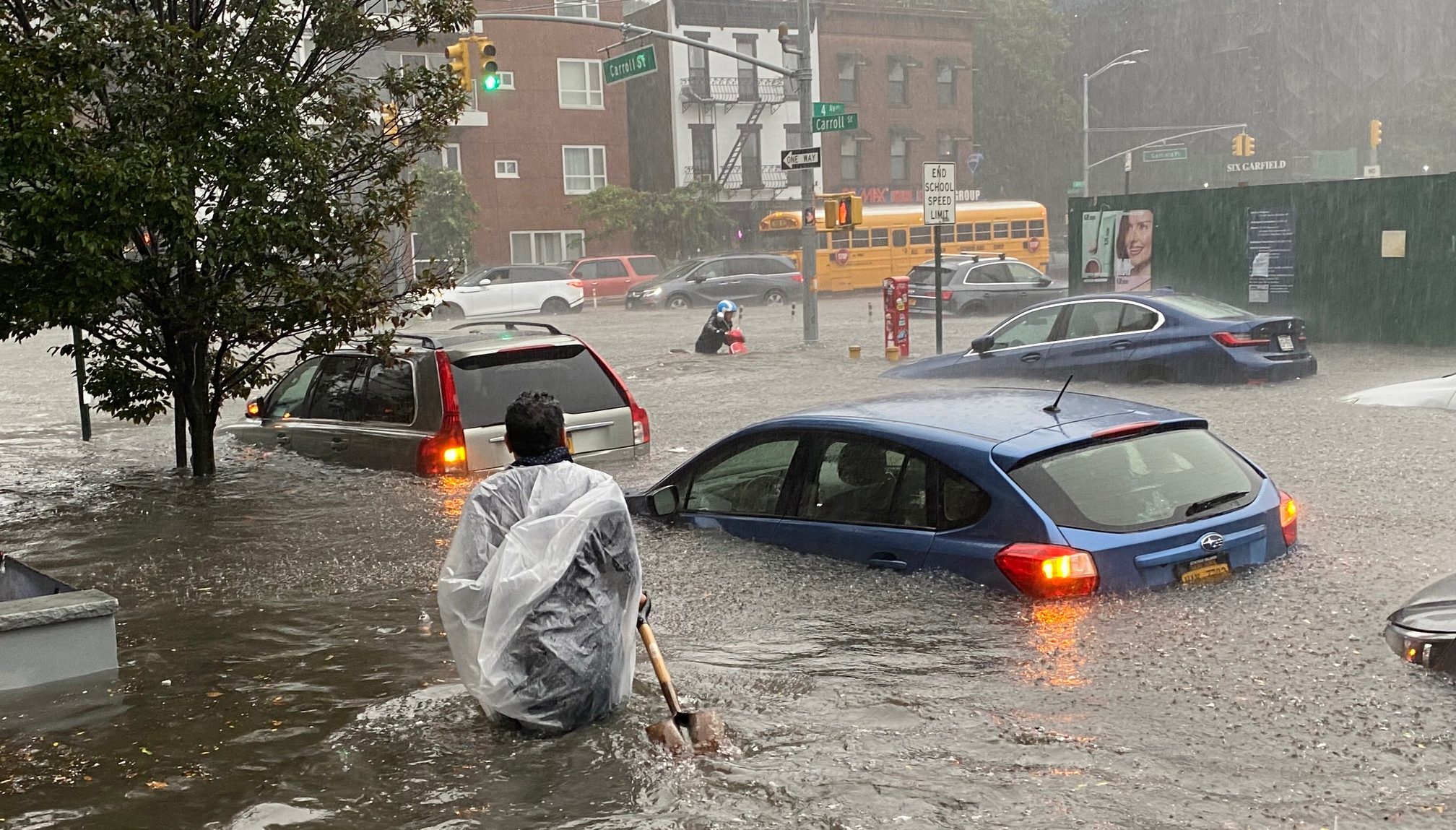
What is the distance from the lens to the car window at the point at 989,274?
3175 centimetres

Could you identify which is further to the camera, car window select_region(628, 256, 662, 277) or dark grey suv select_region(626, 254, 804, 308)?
car window select_region(628, 256, 662, 277)

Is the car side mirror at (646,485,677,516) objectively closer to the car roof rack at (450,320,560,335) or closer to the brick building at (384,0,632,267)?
the car roof rack at (450,320,560,335)

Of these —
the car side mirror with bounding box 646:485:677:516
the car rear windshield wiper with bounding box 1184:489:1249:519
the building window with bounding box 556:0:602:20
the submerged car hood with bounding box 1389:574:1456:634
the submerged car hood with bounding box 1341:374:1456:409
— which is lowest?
the submerged car hood with bounding box 1341:374:1456:409

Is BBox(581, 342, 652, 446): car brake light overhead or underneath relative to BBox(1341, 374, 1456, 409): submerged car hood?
overhead

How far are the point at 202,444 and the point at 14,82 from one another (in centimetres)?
364

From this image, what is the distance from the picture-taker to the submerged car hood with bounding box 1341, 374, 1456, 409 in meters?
13.4

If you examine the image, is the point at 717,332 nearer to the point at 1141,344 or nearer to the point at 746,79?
the point at 1141,344

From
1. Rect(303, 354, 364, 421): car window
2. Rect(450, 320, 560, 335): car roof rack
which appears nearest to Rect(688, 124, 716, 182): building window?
Rect(303, 354, 364, 421): car window

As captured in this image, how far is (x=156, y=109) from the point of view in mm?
9586

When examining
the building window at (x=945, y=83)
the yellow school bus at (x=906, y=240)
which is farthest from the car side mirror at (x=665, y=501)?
the building window at (x=945, y=83)

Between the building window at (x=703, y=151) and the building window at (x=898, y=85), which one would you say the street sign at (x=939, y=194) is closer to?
the building window at (x=703, y=151)

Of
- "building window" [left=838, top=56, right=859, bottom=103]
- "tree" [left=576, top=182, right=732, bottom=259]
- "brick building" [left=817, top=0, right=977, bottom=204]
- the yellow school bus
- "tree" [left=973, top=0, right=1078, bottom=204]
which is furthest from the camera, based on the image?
"tree" [left=973, top=0, right=1078, bottom=204]

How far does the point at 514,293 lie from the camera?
38188mm

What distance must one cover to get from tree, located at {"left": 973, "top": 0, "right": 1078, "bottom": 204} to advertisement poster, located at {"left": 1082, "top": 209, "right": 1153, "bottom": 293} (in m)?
47.1
